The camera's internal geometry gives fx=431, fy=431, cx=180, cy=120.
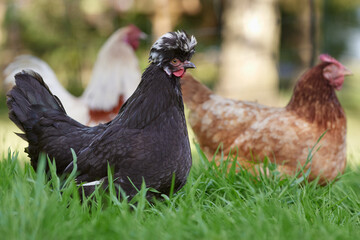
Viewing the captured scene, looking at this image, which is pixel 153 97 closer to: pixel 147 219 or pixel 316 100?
pixel 147 219

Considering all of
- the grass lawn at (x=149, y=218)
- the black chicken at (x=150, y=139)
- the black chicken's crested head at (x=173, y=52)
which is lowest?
the grass lawn at (x=149, y=218)

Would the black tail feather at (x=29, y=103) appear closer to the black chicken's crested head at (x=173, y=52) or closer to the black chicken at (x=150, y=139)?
the black chicken at (x=150, y=139)

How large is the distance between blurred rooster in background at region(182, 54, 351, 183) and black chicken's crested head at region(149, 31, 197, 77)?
113 cm

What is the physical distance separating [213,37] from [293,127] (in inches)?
310

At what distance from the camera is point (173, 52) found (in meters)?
2.39

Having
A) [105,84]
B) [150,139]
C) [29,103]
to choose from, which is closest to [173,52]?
[150,139]

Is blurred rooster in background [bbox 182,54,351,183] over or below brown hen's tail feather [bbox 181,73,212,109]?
below

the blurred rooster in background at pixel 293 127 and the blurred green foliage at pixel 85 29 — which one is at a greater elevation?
the blurred green foliage at pixel 85 29

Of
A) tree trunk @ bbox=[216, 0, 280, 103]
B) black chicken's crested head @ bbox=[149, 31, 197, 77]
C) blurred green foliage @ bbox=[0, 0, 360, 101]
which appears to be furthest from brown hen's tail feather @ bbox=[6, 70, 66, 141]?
blurred green foliage @ bbox=[0, 0, 360, 101]

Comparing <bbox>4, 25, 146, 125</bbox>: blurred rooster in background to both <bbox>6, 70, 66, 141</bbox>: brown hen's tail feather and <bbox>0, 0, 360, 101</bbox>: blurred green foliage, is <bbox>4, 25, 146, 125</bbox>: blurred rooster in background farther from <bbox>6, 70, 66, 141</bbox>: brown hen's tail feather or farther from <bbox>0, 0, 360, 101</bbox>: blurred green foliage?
<bbox>0, 0, 360, 101</bbox>: blurred green foliage

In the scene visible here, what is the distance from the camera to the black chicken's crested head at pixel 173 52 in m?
2.38

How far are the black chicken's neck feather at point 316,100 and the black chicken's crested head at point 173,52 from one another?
57.0 inches

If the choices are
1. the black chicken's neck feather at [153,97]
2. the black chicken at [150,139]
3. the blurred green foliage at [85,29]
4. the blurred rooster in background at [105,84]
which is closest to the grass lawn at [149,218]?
the black chicken at [150,139]

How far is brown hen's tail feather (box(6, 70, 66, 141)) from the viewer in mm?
2742
